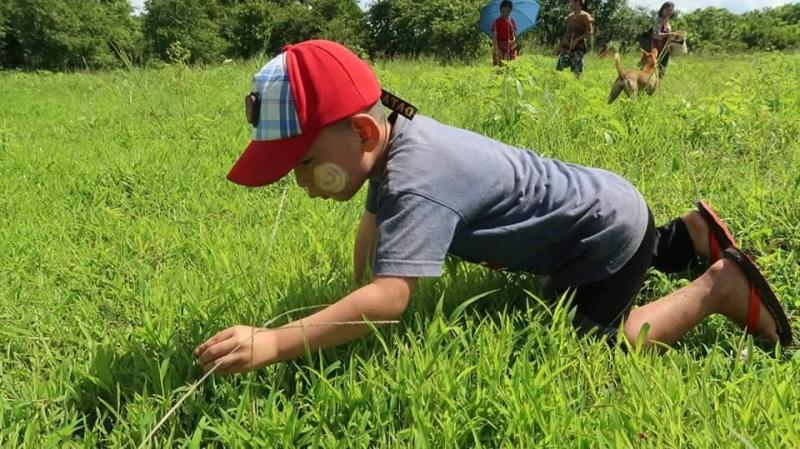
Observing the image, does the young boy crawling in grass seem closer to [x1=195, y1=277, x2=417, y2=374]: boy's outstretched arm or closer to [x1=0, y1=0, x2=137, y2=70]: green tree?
[x1=195, y1=277, x2=417, y2=374]: boy's outstretched arm

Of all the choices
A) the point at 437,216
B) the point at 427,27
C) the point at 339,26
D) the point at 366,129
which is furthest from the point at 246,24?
the point at 437,216

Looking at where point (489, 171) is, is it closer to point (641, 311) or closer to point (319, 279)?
point (641, 311)

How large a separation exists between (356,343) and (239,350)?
36 cm

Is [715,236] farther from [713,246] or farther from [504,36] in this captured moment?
[504,36]

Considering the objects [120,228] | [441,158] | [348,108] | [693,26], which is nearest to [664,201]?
[441,158]

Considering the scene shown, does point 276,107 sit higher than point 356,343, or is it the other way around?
point 276,107

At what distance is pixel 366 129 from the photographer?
53.7 inches

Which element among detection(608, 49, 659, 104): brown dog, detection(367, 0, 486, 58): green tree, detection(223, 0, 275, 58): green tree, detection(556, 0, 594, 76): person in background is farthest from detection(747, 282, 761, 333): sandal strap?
detection(223, 0, 275, 58): green tree

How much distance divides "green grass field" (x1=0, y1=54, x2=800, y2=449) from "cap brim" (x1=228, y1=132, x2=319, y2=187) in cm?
29

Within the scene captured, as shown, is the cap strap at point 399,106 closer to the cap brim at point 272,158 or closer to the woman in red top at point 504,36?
the cap brim at point 272,158

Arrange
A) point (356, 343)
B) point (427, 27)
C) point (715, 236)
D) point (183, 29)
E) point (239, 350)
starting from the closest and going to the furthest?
point (239, 350), point (356, 343), point (715, 236), point (183, 29), point (427, 27)

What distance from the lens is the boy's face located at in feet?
4.37

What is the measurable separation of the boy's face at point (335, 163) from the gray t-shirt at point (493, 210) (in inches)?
2.8

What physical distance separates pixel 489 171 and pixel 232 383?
85cm
